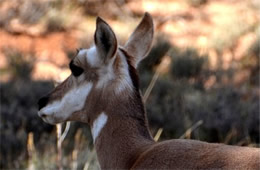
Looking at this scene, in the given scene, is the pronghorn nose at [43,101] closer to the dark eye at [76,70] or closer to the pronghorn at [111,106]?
the pronghorn at [111,106]

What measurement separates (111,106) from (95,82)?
0.17 meters

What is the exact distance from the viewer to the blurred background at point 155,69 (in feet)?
26.6

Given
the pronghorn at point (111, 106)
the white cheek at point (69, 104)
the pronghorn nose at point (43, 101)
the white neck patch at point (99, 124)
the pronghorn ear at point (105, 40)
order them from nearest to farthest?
the pronghorn at point (111, 106) → the pronghorn ear at point (105, 40) → the white neck patch at point (99, 124) → the white cheek at point (69, 104) → the pronghorn nose at point (43, 101)

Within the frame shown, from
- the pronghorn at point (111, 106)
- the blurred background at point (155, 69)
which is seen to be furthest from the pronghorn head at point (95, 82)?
the blurred background at point (155, 69)

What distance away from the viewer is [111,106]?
3.61 m

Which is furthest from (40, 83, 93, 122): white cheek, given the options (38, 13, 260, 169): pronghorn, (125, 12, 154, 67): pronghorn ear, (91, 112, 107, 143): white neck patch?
(125, 12, 154, 67): pronghorn ear

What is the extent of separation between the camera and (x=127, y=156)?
3.47 meters

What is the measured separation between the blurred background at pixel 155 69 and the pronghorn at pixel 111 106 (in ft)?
2.41

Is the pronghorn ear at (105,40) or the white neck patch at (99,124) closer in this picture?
the pronghorn ear at (105,40)

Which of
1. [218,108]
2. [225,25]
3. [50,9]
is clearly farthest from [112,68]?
[50,9]

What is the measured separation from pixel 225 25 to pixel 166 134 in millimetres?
7968

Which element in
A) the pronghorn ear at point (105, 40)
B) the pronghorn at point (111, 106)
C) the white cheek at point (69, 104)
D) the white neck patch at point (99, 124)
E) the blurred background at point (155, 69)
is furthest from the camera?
the blurred background at point (155, 69)

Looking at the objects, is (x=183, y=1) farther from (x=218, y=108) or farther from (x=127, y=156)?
(x=127, y=156)

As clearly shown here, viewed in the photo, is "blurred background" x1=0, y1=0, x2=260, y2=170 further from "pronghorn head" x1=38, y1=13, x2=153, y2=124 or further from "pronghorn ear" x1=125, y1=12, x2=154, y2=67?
"pronghorn ear" x1=125, y1=12, x2=154, y2=67
